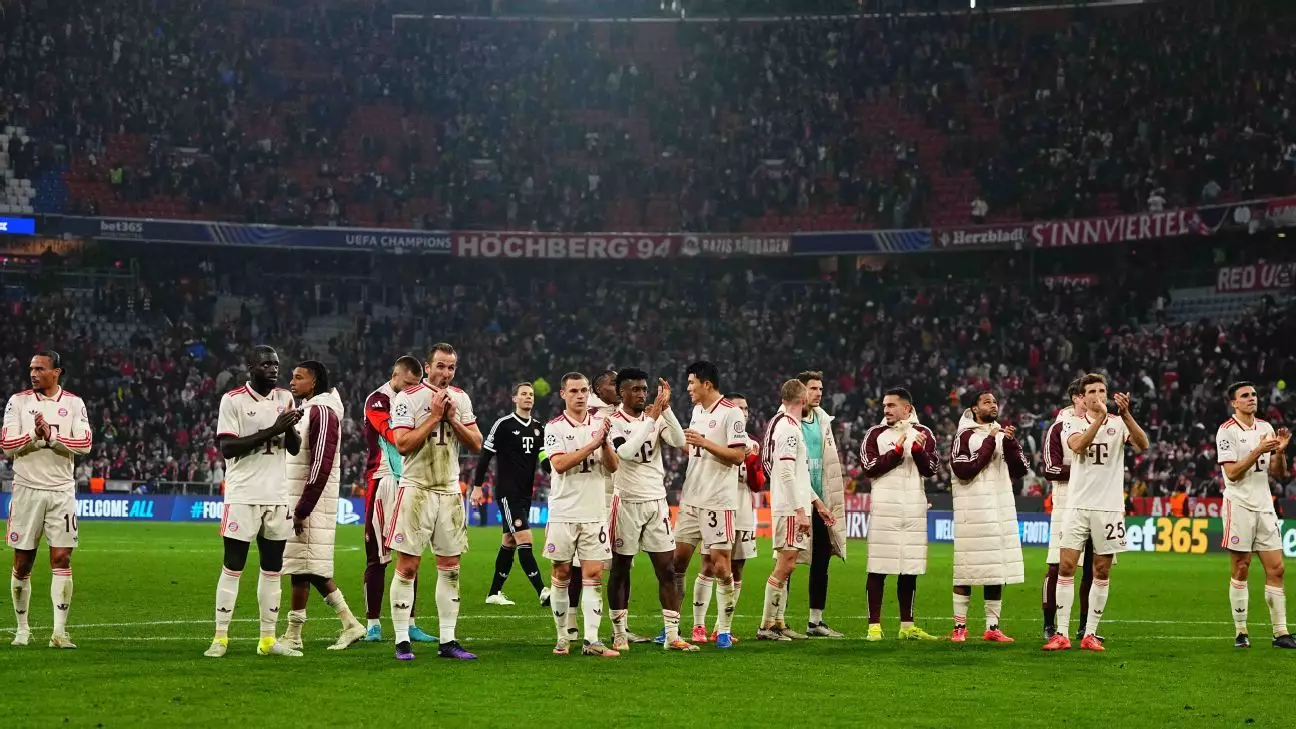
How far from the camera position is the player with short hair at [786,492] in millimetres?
15367

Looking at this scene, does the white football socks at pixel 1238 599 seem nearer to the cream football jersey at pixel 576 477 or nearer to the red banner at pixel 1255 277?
the cream football jersey at pixel 576 477

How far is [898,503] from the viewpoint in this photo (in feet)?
51.2

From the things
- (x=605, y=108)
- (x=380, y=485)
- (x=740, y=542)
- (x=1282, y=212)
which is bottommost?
(x=740, y=542)

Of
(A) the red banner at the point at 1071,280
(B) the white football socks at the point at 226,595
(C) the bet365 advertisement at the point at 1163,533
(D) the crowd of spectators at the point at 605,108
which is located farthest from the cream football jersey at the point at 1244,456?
(A) the red banner at the point at 1071,280

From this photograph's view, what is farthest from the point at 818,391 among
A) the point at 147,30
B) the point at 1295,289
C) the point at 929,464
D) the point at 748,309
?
the point at 147,30

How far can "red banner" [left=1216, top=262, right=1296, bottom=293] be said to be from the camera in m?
44.8

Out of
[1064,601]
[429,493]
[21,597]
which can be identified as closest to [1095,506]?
[1064,601]

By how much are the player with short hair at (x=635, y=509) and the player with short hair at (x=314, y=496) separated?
2375 millimetres

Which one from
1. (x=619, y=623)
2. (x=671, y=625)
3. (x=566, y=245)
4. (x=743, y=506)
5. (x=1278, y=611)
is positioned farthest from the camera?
(x=566, y=245)

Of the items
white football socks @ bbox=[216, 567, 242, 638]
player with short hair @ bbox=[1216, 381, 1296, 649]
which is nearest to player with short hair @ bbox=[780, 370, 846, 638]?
player with short hair @ bbox=[1216, 381, 1296, 649]

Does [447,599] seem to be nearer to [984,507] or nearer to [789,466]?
[789,466]

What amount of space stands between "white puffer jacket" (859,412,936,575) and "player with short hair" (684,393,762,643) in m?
1.16

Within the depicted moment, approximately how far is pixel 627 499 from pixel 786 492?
215cm

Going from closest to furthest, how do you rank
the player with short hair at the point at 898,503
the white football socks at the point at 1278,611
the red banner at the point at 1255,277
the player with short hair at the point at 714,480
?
the player with short hair at the point at 714,480
the white football socks at the point at 1278,611
the player with short hair at the point at 898,503
the red banner at the point at 1255,277
